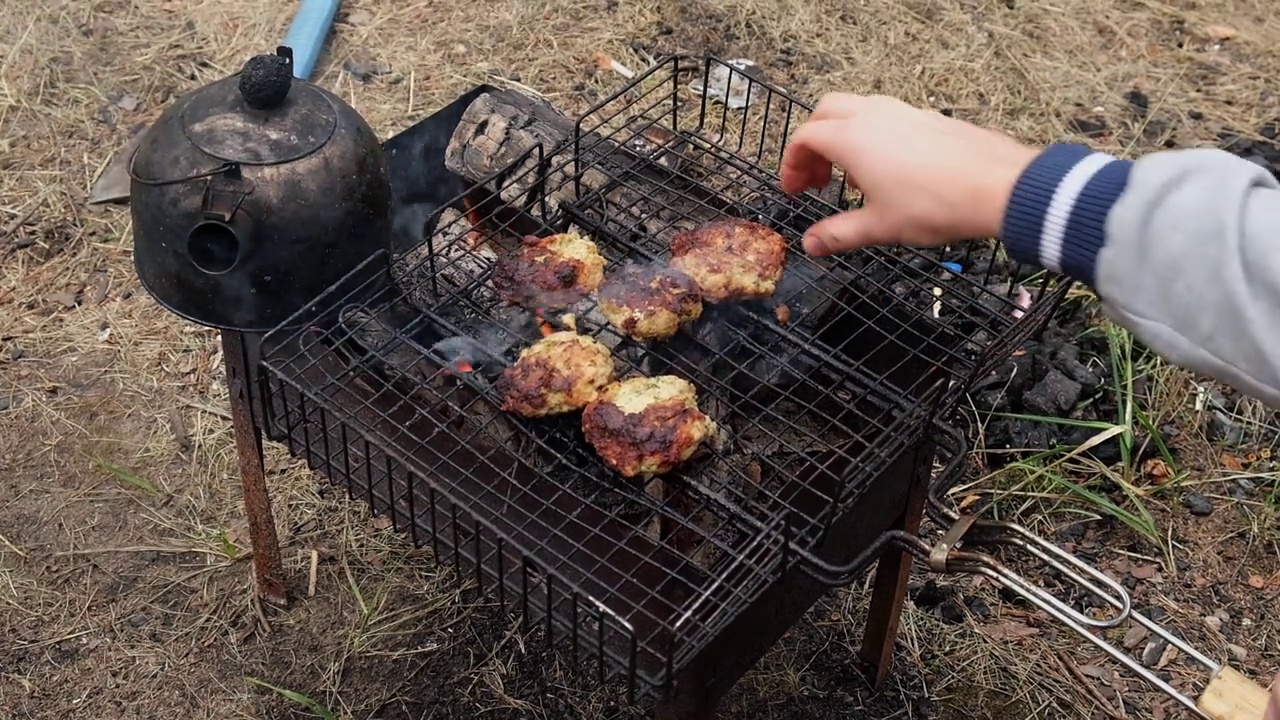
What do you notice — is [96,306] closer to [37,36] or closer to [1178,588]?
[37,36]

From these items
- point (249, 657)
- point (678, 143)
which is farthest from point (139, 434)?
point (678, 143)

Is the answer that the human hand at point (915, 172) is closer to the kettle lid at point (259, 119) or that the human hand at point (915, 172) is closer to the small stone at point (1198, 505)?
the kettle lid at point (259, 119)

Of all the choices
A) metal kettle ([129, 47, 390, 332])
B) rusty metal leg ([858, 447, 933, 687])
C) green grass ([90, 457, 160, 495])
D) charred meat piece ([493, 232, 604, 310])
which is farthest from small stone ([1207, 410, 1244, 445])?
green grass ([90, 457, 160, 495])

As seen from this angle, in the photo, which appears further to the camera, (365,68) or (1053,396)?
(365,68)

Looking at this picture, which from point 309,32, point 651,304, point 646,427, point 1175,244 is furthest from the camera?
point 309,32

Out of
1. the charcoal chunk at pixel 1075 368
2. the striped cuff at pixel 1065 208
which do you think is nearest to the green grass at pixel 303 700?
the striped cuff at pixel 1065 208

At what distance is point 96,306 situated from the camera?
4.66 m

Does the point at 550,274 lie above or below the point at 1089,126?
above

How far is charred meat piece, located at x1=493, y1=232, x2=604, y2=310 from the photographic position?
2789 millimetres

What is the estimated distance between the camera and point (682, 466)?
2553mm

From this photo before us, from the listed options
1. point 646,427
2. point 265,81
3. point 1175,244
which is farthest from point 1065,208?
point 265,81

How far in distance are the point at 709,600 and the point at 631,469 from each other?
36cm

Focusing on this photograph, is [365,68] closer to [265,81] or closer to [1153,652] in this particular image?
[265,81]

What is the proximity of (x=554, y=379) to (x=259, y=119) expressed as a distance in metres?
0.94
